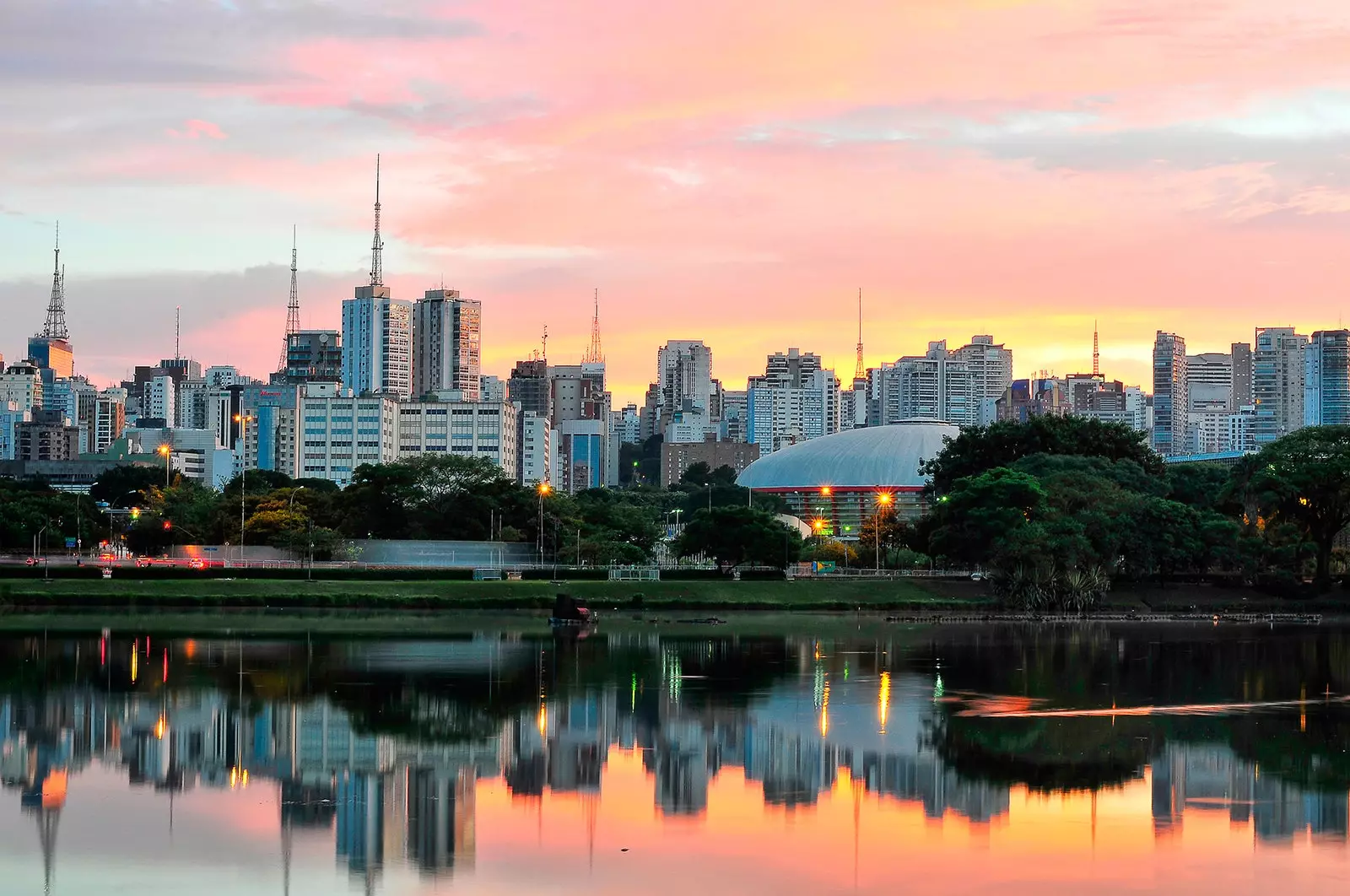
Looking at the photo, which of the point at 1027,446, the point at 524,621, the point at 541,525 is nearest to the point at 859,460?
the point at 1027,446

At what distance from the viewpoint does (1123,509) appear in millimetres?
82375

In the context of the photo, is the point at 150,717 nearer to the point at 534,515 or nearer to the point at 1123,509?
the point at 1123,509

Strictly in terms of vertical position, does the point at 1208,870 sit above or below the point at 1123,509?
below

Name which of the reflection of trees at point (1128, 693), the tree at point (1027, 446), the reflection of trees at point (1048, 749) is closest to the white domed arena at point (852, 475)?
the tree at point (1027, 446)

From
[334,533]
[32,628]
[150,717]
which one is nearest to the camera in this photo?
[150,717]

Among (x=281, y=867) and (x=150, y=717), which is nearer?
(x=281, y=867)

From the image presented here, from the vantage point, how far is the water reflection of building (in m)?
24.2

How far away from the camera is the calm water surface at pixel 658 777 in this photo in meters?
21.2

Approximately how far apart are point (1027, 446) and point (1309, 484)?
831 inches

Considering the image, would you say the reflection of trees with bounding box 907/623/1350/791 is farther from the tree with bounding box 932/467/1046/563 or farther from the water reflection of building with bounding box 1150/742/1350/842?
the tree with bounding box 932/467/1046/563

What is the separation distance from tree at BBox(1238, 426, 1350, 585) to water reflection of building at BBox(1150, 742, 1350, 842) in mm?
56601

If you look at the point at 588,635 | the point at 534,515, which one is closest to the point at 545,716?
the point at 588,635

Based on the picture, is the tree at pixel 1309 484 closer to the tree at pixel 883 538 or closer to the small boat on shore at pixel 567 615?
the tree at pixel 883 538

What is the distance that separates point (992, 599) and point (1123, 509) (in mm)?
9288
